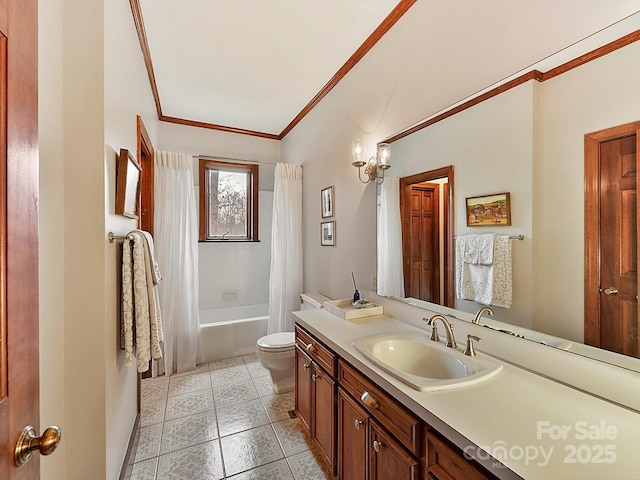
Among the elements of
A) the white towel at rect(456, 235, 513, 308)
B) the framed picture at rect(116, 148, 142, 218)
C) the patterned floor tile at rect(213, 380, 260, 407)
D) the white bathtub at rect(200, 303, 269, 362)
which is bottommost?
the patterned floor tile at rect(213, 380, 260, 407)

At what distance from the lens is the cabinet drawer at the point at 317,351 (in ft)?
4.85

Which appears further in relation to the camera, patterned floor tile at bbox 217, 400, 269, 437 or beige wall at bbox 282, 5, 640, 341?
patterned floor tile at bbox 217, 400, 269, 437

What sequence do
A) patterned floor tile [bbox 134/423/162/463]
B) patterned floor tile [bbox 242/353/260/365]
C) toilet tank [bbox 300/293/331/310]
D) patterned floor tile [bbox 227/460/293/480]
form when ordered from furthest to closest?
patterned floor tile [bbox 242/353/260/365], toilet tank [bbox 300/293/331/310], patterned floor tile [bbox 134/423/162/463], patterned floor tile [bbox 227/460/293/480]

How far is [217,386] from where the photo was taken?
254 centimetres

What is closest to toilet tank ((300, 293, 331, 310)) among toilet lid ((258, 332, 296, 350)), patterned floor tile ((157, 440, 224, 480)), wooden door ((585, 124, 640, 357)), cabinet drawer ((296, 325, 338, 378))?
toilet lid ((258, 332, 296, 350))

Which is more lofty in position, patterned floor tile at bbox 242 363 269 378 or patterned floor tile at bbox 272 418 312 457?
patterned floor tile at bbox 242 363 269 378

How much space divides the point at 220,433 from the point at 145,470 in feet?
1.42

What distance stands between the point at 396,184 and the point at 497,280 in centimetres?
84

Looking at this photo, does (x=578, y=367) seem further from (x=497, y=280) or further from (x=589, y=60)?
(x=589, y=60)

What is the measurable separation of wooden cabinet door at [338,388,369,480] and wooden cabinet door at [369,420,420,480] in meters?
0.04

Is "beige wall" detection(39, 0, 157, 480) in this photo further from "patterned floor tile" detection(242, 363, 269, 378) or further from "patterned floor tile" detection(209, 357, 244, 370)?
"patterned floor tile" detection(209, 357, 244, 370)

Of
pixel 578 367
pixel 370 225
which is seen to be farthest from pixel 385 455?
pixel 370 225

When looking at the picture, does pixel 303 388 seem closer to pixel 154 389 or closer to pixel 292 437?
pixel 292 437

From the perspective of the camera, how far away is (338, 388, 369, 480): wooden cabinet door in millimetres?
1225
